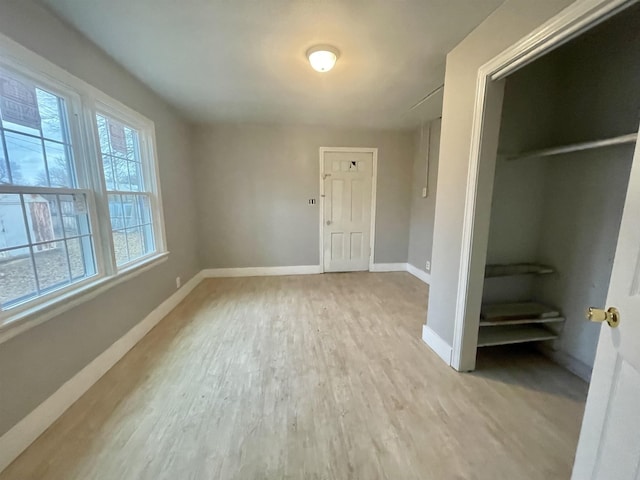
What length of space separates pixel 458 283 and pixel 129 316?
9.23 feet

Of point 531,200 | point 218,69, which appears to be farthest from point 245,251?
point 531,200

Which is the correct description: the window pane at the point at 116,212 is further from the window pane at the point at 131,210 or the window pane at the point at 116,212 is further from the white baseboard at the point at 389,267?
the white baseboard at the point at 389,267

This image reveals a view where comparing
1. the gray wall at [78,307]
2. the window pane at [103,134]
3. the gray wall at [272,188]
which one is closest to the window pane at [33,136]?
the gray wall at [78,307]

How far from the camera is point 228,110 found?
3393mm

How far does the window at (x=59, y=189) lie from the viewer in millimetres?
1424

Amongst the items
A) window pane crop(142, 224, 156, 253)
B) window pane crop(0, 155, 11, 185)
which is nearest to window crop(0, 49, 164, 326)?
window pane crop(0, 155, 11, 185)

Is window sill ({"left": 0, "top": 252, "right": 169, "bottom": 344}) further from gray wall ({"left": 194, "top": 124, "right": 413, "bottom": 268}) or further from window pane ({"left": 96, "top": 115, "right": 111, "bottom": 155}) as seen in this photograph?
gray wall ({"left": 194, "top": 124, "right": 413, "bottom": 268})

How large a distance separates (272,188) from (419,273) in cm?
280

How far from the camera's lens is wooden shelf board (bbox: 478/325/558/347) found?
2041mm

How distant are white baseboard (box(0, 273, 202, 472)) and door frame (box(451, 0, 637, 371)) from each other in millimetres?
2684

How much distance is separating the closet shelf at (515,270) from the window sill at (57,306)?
2.99 metres

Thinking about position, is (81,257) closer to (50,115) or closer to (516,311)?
(50,115)

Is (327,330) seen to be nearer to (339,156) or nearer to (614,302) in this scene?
(614,302)

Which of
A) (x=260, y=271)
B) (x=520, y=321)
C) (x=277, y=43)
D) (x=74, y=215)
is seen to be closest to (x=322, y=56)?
(x=277, y=43)
